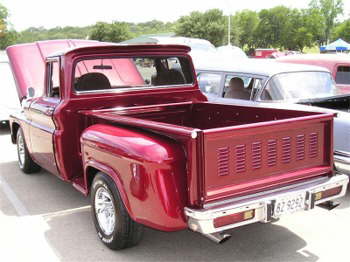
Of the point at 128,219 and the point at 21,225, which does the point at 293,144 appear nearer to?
the point at 128,219

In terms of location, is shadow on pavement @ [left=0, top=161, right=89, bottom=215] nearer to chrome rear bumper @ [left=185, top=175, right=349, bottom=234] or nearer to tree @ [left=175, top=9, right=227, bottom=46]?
chrome rear bumper @ [left=185, top=175, right=349, bottom=234]

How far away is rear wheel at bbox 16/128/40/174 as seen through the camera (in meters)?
6.48

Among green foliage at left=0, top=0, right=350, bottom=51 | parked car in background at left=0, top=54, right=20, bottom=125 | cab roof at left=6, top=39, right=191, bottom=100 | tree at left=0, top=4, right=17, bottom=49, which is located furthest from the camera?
tree at left=0, top=4, right=17, bottom=49

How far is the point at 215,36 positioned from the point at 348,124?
63.1m

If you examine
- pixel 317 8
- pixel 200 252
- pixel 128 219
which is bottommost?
pixel 200 252

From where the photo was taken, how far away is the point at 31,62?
29.1 feet

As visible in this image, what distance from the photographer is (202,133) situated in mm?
3064

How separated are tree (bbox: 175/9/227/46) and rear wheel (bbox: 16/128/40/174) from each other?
198ft

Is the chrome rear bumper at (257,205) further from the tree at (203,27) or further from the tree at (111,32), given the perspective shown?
the tree at (111,32)

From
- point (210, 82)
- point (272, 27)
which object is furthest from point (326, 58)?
point (272, 27)

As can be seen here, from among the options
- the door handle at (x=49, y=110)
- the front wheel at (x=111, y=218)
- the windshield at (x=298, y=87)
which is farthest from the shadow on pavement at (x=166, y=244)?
the windshield at (x=298, y=87)

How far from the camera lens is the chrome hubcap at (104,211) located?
3.94 meters

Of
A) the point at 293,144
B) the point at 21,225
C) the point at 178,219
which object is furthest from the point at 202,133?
the point at 21,225

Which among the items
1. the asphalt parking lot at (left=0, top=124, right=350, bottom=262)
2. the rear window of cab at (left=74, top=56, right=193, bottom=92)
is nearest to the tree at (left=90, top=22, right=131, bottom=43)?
the rear window of cab at (left=74, top=56, right=193, bottom=92)
